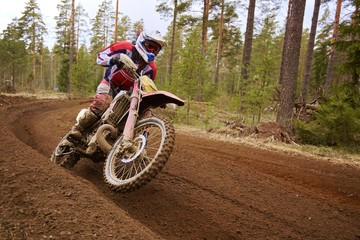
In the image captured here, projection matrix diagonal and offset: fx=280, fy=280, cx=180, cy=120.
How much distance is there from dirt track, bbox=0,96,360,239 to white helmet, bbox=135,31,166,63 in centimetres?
190

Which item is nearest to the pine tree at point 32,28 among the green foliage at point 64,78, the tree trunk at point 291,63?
the green foliage at point 64,78

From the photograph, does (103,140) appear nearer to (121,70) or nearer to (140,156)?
(140,156)

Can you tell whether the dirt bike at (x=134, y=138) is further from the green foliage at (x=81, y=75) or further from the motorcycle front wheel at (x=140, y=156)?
the green foliage at (x=81, y=75)

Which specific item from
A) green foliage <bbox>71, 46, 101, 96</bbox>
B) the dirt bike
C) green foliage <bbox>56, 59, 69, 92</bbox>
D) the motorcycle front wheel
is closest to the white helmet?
the dirt bike

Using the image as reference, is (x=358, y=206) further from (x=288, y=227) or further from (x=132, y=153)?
(x=132, y=153)

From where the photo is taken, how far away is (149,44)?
163 inches

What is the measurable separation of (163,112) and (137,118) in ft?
32.9

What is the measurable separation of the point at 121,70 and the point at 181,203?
88.4 inches

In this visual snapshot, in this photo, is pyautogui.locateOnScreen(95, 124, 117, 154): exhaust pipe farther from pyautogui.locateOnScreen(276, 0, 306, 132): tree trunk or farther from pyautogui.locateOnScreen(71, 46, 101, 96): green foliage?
pyautogui.locateOnScreen(71, 46, 101, 96): green foliage

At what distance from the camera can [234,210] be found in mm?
3617

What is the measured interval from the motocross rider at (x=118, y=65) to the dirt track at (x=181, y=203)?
0.99m

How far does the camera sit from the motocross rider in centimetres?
413

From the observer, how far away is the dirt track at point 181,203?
230 centimetres

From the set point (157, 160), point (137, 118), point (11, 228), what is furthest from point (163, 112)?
point (11, 228)
